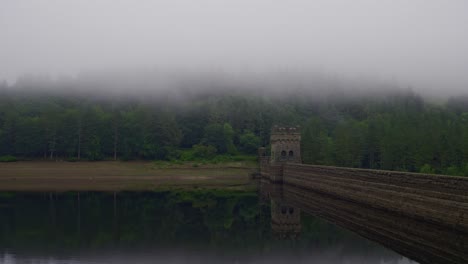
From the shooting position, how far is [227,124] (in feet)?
350

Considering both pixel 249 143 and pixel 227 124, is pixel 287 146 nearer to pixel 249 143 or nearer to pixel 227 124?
pixel 249 143

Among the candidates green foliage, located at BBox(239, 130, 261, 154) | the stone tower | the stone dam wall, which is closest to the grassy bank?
the stone tower

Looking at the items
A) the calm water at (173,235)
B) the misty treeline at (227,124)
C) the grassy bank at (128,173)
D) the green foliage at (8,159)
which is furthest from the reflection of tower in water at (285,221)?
the green foliage at (8,159)

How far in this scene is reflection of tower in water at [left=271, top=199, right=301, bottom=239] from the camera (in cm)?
2460

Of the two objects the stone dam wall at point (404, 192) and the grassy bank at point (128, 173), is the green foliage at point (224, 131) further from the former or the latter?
the stone dam wall at point (404, 192)

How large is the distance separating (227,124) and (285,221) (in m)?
78.5

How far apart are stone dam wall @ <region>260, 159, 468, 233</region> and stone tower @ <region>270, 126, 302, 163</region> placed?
23.3m

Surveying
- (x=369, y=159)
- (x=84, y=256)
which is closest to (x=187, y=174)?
(x=369, y=159)

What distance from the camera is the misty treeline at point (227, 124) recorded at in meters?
61.5

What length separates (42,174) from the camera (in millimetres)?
70562

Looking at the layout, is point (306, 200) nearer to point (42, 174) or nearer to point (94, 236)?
point (94, 236)

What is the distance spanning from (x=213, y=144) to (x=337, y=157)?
37.8 m

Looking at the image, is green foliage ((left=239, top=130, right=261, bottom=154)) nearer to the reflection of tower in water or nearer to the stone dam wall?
the stone dam wall

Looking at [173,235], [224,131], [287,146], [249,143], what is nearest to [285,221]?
[173,235]
